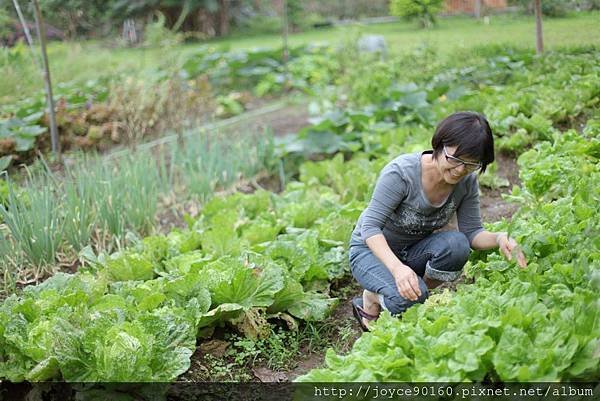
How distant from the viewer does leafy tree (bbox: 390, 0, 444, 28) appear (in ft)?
22.4

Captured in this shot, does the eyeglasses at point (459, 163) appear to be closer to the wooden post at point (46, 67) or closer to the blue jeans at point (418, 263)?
the blue jeans at point (418, 263)

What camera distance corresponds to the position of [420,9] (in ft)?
22.9

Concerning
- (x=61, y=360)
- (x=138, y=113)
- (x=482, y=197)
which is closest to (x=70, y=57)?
(x=138, y=113)

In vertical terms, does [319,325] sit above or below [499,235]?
below

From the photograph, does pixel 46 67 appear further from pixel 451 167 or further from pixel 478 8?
pixel 478 8

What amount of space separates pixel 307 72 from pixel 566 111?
5.56 meters

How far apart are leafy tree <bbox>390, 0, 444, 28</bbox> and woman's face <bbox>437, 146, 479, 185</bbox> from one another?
4.70 meters

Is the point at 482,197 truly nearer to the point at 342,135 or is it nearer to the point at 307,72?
the point at 342,135

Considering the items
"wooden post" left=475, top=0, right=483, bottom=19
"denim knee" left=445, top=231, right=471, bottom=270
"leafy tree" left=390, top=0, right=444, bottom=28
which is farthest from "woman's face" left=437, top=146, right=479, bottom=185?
"leafy tree" left=390, top=0, right=444, bottom=28

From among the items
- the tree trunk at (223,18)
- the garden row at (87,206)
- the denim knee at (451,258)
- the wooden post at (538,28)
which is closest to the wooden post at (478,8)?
the wooden post at (538,28)

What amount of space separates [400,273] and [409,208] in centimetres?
33

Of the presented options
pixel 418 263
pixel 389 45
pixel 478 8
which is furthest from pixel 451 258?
pixel 389 45

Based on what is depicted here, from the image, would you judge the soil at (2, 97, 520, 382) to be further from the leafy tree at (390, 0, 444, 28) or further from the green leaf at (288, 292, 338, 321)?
the leafy tree at (390, 0, 444, 28)

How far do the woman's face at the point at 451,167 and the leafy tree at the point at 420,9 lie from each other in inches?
185
